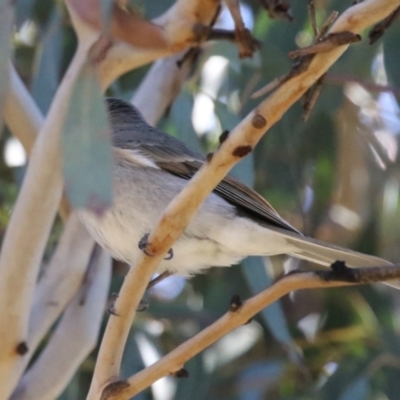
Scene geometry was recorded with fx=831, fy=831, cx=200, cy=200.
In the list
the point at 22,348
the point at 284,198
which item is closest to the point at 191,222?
the point at 22,348

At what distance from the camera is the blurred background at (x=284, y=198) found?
96.1 inches

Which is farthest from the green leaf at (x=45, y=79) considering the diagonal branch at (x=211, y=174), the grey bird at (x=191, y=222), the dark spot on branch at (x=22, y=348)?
the diagonal branch at (x=211, y=174)

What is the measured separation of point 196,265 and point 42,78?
70cm

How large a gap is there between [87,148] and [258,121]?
0.26 metres

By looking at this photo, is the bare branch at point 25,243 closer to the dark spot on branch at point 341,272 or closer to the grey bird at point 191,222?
the grey bird at point 191,222

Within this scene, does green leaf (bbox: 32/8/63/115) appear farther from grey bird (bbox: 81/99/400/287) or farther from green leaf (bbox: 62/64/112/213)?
green leaf (bbox: 62/64/112/213)

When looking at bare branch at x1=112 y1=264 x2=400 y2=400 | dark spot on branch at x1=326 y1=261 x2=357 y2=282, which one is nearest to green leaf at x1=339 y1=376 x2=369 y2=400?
bare branch at x1=112 y1=264 x2=400 y2=400

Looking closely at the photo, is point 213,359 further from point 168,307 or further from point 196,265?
point 196,265

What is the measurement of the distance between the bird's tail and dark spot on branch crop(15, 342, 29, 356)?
0.63 metres

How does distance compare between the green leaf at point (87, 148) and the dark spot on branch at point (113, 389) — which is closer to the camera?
the green leaf at point (87, 148)

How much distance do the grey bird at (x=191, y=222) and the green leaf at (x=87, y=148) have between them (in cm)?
59

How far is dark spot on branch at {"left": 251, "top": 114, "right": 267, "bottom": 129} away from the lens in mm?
1165

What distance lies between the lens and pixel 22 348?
6.04ft

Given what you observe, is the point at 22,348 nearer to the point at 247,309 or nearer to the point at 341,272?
the point at 247,309
